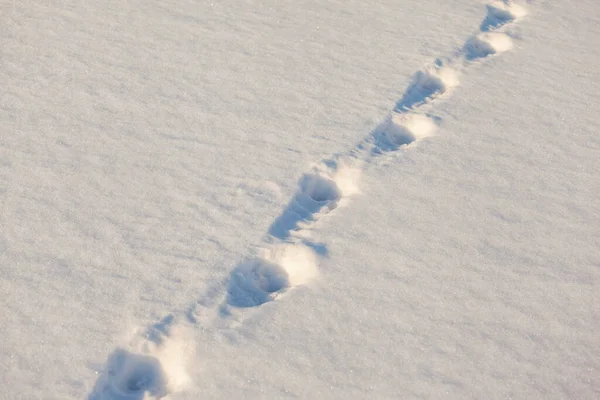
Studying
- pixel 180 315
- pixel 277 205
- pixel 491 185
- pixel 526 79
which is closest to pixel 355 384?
pixel 180 315

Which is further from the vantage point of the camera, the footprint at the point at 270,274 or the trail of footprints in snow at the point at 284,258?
the footprint at the point at 270,274

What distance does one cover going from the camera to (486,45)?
259 cm

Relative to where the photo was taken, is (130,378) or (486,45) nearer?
(130,378)

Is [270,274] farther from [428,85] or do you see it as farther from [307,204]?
[428,85]

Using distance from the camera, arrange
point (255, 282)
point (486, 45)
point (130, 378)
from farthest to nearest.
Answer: point (486, 45), point (255, 282), point (130, 378)

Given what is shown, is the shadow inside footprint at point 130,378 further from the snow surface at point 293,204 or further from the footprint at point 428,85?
the footprint at point 428,85

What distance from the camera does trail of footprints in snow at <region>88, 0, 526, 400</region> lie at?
1.43 m

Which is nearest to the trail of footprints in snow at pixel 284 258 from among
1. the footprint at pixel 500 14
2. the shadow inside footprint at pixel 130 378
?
the shadow inside footprint at pixel 130 378

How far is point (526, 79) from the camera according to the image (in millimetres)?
2416

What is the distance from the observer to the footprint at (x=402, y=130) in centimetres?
210

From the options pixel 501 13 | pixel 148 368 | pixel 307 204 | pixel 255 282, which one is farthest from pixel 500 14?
pixel 148 368

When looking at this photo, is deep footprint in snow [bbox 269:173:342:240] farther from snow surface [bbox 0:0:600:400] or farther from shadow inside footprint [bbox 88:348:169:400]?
shadow inside footprint [bbox 88:348:169:400]

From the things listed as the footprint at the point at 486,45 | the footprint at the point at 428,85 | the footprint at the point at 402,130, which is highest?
the footprint at the point at 486,45

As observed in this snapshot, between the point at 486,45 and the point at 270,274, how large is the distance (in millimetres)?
1588
